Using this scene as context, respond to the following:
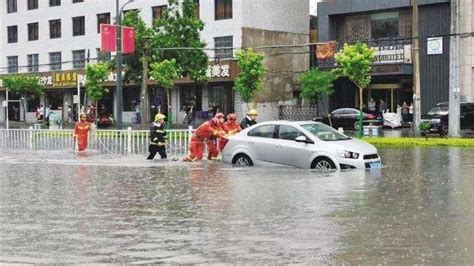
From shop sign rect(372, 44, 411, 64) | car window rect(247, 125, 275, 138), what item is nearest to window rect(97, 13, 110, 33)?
shop sign rect(372, 44, 411, 64)

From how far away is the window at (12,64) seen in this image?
67.6 metres

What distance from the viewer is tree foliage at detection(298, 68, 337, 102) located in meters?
47.6

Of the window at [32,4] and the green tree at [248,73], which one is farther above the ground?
the window at [32,4]

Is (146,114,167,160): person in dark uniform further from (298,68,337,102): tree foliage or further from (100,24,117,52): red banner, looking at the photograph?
(298,68,337,102): tree foliage

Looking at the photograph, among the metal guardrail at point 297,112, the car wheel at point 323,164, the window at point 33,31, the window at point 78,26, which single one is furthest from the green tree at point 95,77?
the car wheel at point 323,164

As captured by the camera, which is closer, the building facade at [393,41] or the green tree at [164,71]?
the green tree at [164,71]

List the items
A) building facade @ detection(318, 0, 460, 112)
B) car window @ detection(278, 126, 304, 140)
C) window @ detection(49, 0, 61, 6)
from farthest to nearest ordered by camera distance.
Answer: window @ detection(49, 0, 61, 6)
building facade @ detection(318, 0, 460, 112)
car window @ detection(278, 126, 304, 140)

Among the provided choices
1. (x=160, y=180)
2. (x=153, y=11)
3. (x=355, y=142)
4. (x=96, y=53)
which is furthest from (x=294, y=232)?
(x=96, y=53)

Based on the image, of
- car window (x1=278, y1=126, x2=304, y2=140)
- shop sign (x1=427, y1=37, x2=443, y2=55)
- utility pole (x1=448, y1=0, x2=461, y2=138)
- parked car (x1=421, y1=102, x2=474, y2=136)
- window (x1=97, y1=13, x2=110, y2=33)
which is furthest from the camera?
window (x1=97, y1=13, x2=110, y2=33)

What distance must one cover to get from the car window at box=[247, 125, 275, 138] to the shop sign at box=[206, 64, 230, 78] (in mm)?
30796

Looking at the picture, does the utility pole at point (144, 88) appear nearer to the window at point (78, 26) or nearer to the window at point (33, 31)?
the window at point (78, 26)

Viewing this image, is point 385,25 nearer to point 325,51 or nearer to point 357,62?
point 325,51

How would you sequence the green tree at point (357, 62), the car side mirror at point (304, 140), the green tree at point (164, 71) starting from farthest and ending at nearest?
the green tree at point (164, 71) < the green tree at point (357, 62) < the car side mirror at point (304, 140)

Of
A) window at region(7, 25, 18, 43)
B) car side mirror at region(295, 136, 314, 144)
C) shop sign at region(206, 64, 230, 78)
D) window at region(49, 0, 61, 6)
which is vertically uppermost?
window at region(49, 0, 61, 6)
